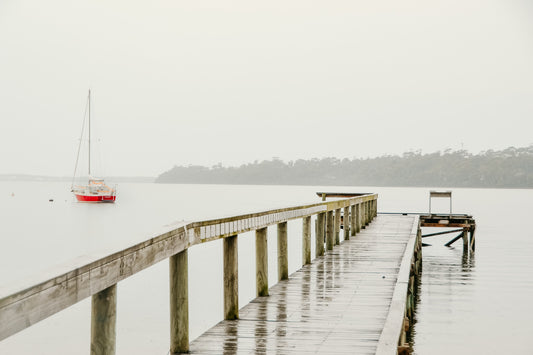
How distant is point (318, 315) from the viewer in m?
7.10

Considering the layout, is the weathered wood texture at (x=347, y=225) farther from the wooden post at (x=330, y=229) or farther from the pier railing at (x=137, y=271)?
the pier railing at (x=137, y=271)

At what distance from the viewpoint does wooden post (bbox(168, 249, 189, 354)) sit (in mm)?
5191

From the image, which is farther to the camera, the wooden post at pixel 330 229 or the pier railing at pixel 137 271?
the wooden post at pixel 330 229

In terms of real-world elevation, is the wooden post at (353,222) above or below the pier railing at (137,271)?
below

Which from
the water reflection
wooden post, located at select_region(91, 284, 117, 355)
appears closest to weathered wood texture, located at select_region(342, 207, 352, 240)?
the water reflection

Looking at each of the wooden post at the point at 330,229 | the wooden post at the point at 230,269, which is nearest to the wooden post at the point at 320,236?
the wooden post at the point at 330,229

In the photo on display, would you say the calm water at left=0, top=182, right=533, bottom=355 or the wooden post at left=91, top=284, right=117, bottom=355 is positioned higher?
the wooden post at left=91, top=284, right=117, bottom=355

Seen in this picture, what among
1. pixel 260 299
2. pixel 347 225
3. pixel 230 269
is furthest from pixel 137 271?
pixel 347 225

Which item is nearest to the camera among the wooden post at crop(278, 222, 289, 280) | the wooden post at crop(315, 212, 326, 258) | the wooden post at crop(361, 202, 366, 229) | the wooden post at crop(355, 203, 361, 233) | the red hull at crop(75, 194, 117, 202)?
the wooden post at crop(278, 222, 289, 280)

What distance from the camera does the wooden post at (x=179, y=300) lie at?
17.0 ft

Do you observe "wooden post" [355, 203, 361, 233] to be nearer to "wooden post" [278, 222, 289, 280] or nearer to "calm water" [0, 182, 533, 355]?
"calm water" [0, 182, 533, 355]

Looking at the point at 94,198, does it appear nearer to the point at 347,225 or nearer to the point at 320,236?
the point at 347,225

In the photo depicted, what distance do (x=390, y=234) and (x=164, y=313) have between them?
6.88 m

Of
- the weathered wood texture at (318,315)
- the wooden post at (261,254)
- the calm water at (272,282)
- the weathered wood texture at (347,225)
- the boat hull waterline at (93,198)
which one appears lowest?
the calm water at (272,282)
